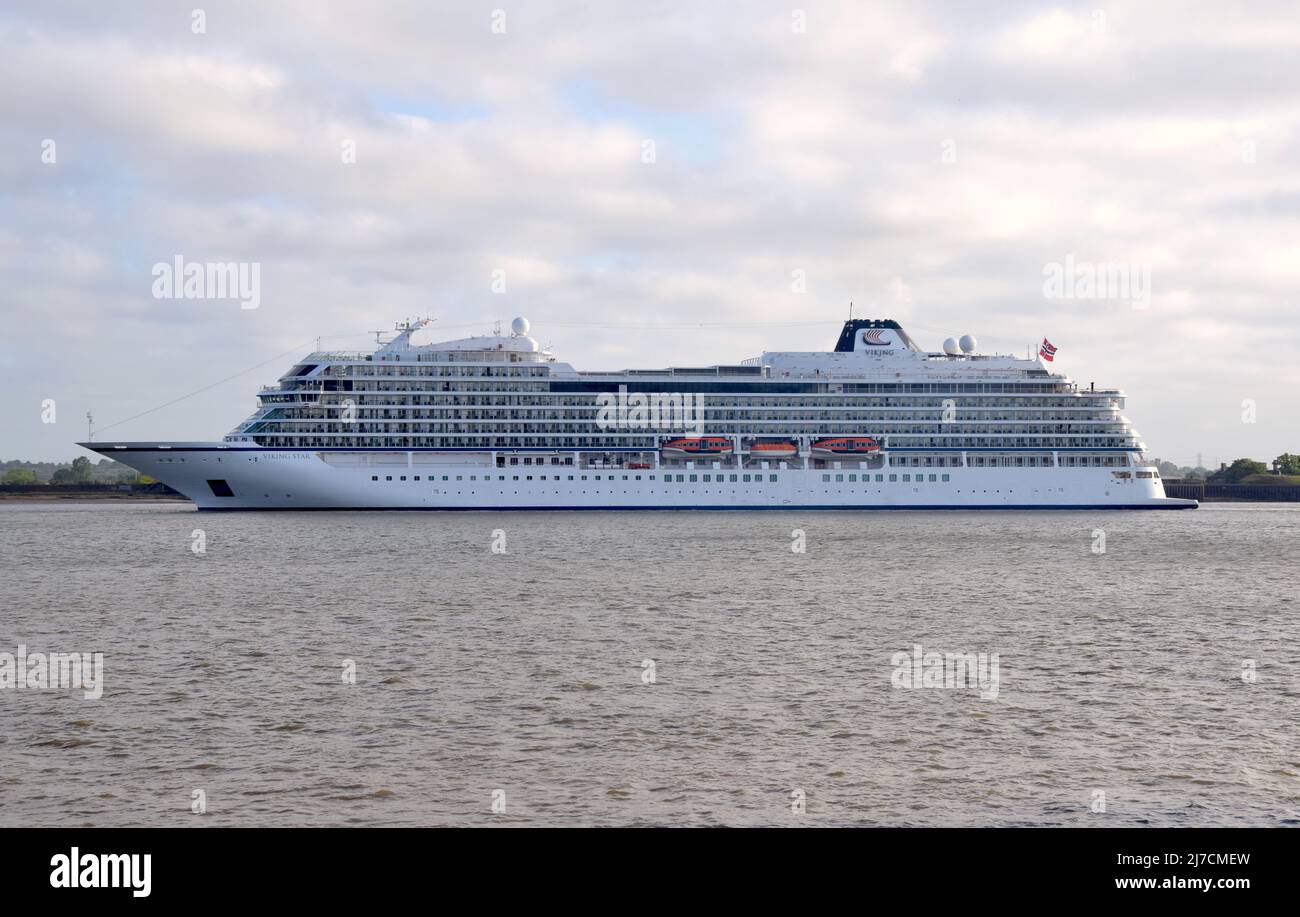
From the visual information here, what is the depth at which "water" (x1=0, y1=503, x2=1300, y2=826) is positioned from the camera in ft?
55.8

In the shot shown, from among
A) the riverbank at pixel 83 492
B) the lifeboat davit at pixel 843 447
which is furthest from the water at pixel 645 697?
the riverbank at pixel 83 492

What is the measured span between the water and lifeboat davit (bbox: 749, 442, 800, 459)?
50.8 metres

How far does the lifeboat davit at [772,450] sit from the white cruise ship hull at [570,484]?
1538 millimetres

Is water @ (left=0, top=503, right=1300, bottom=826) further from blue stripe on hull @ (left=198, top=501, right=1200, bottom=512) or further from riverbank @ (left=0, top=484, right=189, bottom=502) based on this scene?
riverbank @ (left=0, top=484, right=189, bottom=502)

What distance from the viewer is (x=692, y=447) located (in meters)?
104

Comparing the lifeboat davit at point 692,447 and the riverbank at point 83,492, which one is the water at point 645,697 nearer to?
the lifeboat davit at point 692,447

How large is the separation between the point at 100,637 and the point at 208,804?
1835cm

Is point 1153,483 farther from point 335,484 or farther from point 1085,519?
point 335,484

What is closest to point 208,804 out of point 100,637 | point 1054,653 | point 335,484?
point 100,637

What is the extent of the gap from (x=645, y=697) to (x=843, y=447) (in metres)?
85.4

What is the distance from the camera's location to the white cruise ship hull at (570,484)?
96.5 meters

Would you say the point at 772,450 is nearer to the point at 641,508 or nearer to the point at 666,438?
the point at 666,438

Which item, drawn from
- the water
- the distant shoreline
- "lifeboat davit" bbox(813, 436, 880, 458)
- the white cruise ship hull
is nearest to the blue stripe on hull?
the white cruise ship hull

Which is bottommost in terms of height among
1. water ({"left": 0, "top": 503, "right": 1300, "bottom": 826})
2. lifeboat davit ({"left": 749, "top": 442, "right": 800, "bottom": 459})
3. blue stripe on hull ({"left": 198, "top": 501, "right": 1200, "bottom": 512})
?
water ({"left": 0, "top": 503, "right": 1300, "bottom": 826})
